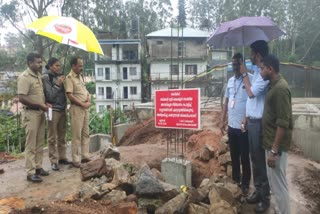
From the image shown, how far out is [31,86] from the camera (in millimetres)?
4645

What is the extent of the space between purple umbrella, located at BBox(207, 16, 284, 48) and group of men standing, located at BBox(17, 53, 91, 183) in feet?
7.59

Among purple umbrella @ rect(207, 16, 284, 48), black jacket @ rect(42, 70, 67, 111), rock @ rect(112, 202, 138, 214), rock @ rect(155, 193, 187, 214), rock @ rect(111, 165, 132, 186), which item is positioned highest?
purple umbrella @ rect(207, 16, 284, 48)

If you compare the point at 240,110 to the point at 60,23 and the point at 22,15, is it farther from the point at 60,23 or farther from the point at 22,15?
the point at 22,15

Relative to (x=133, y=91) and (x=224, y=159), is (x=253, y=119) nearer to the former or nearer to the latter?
(x=224, y=159)

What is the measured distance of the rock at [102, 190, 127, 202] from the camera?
3683 mm

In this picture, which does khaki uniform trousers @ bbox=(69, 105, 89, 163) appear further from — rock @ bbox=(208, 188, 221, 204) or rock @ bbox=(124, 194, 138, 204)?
rock @ bbox=(208, 188, 221, 204)

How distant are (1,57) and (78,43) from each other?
2599 cm

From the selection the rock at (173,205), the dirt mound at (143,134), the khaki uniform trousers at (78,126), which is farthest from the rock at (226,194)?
the dirt mound at (143,134)

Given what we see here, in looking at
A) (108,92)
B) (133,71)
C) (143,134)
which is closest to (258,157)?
(143,134)

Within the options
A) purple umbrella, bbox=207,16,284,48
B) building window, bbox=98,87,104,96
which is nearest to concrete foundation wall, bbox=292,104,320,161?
purple umbrella, bbox=207,16,284,48

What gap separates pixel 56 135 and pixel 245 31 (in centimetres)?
347

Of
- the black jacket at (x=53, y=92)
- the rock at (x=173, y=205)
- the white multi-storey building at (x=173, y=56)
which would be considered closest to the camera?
the rock at (x=173, y=205)

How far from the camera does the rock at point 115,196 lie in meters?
3.68

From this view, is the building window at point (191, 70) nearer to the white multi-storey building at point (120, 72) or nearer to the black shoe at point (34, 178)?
the white multi-storey building at point (120, 72)
